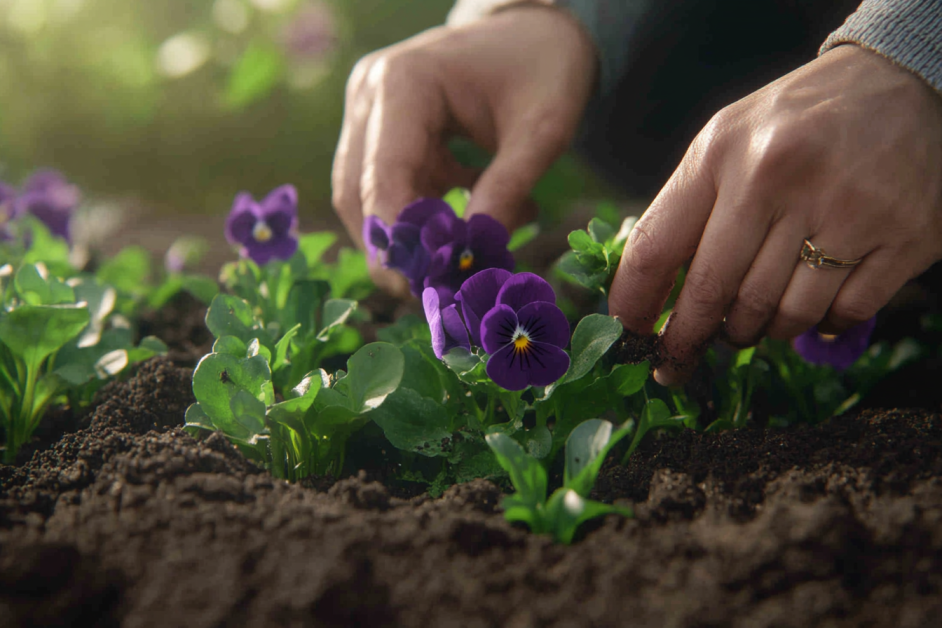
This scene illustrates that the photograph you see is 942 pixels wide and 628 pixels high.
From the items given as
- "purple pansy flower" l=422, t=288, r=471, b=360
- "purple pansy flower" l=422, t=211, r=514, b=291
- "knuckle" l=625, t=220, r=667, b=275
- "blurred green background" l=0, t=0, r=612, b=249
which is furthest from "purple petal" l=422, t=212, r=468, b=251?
"blurred green background" l=0, t=0, r=612, b=249

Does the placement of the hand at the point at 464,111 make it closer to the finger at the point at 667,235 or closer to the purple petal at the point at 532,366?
the finger at the point at 667,235

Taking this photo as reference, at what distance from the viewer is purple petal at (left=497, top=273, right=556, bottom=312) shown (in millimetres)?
1055

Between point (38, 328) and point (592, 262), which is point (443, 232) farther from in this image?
point (38, 328)

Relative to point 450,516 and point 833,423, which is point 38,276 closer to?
point 450,516

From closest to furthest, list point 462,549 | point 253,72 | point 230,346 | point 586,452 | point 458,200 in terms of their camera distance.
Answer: point 462,549 < point 586,452 < point 230,346 < point 458,200 < point 253,72

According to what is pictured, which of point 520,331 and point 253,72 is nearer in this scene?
point 520,331

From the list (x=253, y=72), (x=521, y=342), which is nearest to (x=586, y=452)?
(x=521, y=342)

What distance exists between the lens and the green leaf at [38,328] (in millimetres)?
1227

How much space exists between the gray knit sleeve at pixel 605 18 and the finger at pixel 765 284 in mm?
1373

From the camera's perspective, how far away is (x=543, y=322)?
1.04 metres

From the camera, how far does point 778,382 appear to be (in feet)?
5.09

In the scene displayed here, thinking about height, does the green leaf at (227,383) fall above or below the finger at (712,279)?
below

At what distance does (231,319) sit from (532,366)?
67cm

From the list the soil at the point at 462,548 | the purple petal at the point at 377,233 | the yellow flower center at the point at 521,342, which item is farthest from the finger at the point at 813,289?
the purple petal at the point at 377,233
